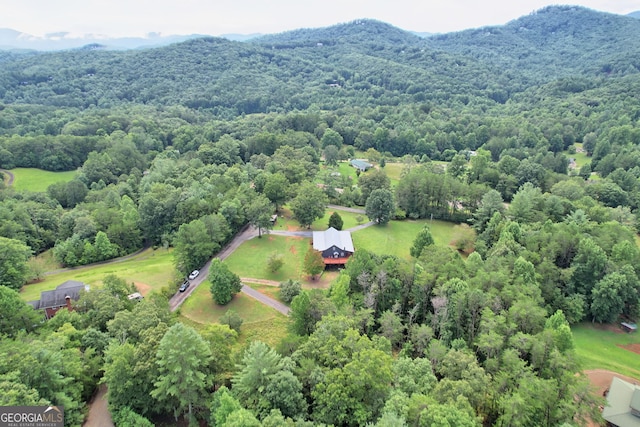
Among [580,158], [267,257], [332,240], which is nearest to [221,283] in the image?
[267,257]

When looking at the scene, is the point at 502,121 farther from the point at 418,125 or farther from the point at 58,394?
the point at 58,394

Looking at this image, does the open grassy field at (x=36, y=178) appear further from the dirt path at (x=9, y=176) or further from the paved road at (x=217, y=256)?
the paved road at (x=217, y=256)

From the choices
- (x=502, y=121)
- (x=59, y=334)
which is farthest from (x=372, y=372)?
(x=502, y=121)

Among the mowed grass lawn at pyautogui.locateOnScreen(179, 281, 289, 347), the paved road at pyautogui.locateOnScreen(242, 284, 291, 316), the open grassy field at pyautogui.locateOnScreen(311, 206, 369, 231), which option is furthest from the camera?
the open grassy field at pyautogui.locateOnScreen(311, 206, 369, 231)

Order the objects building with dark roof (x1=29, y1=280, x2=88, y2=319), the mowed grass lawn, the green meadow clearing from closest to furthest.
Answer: building with dark roof (x1=29, y1=280, x2=88, y2=319) < the green meadow clearing < the mowed grass lawn

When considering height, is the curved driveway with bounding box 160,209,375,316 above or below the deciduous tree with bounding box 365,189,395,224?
below

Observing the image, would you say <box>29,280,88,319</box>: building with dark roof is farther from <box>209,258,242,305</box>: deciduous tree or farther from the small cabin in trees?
the small cabin in trees

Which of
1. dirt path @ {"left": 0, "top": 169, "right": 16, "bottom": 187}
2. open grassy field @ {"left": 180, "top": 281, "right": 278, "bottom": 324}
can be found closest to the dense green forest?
open grassy field @ {"left": 180, "top": 281, "right": 278, "bottom": 324}
